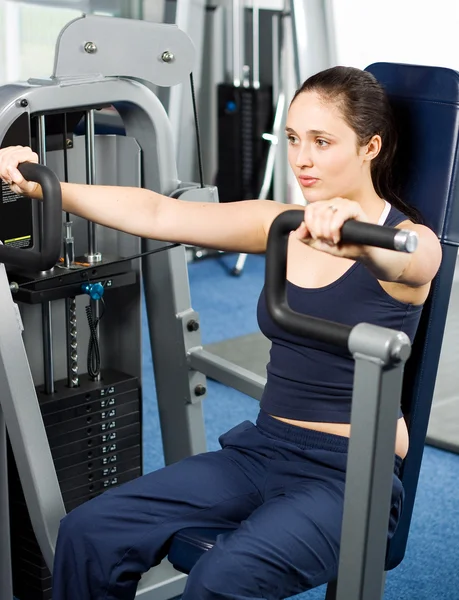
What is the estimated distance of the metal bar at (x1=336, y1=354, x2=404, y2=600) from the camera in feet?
4.72

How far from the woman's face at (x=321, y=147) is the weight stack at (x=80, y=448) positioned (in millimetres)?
870

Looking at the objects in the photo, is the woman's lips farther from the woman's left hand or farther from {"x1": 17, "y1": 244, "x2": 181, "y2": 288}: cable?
{"x1": 17, "y1": 244, "x2": 181, "y2": 288}: cable

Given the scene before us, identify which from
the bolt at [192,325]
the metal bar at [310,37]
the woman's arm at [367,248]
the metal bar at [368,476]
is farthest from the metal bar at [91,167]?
the metal bar at [310,37]

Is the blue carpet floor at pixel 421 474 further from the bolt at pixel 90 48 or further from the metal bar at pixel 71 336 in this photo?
the bolt at pixel 90 48

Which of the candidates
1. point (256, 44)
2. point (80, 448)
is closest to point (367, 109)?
point (80, 448)

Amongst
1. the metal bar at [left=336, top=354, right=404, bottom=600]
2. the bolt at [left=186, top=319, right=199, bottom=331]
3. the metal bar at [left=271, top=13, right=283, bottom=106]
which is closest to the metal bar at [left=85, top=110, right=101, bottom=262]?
the bolt at [left=186, top=319, right=199, bottom=331]

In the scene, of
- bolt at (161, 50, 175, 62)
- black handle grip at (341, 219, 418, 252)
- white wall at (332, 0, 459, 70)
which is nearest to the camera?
black handle grip at (341, 219, 418, 252)

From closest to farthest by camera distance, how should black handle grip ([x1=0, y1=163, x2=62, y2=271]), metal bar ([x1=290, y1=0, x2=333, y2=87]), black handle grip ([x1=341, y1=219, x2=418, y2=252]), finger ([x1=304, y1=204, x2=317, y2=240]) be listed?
black handle grip ([x1=341, y1=219, x2=418, y2=252]), finger ([x1=304, y1=204, x2=317, y2=240]), black handle grip ([x1=0, y1=163, x2=62, y2=271]), metal bar ([x1=290, y1=0, x2=333, y2=87])

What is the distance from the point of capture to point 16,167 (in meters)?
1.89

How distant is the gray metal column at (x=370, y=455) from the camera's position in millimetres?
1410

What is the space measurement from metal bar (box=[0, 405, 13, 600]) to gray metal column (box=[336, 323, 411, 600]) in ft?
3.10

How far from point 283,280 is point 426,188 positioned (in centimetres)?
64

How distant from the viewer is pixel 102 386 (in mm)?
2508

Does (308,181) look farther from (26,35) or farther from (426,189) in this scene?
(26,35)
